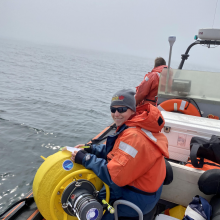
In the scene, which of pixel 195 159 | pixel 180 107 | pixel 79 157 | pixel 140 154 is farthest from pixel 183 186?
pixel 180 107

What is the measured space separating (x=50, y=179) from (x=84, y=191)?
0.23 m

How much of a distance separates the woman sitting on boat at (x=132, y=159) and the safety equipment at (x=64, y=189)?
3.4 inches

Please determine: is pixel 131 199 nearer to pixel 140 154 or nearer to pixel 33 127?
pixel 140 154

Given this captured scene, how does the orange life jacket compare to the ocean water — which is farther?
the ocean water

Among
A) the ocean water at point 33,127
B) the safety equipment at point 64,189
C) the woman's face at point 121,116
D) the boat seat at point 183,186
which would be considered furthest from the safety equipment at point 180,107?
the ocean water at point 33,127

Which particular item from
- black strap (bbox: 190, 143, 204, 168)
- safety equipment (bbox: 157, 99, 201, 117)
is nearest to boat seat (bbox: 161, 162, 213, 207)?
black strap (bbox: 190, 143, 204, 168)

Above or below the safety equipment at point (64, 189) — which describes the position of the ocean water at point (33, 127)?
below

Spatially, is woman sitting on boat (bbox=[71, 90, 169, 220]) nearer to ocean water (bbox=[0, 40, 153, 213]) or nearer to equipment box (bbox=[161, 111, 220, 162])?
equipment box (bbox=[161, 111, 220, 162])

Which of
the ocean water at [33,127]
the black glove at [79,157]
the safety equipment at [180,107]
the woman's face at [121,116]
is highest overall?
the woman's face at [121,116]

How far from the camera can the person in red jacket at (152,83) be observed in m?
3.50

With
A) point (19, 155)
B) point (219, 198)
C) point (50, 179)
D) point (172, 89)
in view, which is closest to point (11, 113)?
point (19, 155)

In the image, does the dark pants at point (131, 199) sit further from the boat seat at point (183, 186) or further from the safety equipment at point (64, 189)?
the boat seat at point (183, 186)

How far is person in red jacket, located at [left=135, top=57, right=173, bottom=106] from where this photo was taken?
350 centimetres

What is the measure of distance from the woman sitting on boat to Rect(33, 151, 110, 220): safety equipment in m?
0.09
